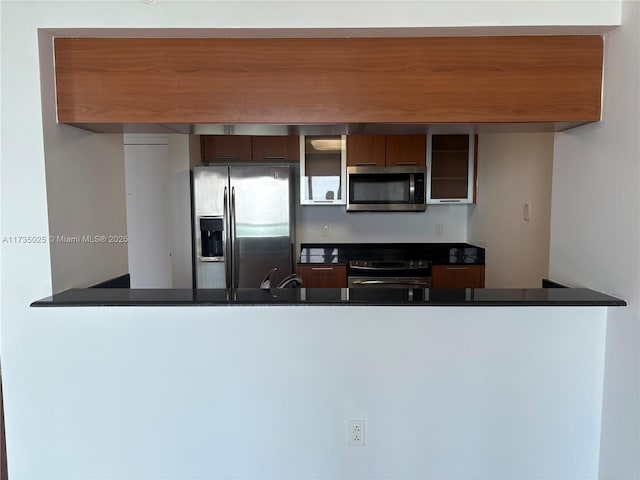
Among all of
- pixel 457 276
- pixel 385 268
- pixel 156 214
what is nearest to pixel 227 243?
pixel 156 214

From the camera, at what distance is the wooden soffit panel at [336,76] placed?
59.4 inches

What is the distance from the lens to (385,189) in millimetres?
3611

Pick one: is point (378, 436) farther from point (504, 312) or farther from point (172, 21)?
point (172, 21)

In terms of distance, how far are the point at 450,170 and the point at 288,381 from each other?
2701 mm

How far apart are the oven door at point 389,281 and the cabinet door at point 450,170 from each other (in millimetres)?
713

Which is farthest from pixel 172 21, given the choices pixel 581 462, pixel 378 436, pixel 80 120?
pixel 581 462

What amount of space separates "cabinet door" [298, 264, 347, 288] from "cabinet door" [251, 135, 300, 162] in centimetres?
98

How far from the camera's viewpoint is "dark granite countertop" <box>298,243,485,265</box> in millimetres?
3496

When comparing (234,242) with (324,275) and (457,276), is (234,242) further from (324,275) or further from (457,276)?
(457,276)

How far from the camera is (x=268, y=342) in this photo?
1.51m

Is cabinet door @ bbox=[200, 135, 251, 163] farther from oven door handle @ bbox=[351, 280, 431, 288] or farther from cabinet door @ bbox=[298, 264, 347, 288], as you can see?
oven door handle @ bbox=[351, 280, 431, 288]

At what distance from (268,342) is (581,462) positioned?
1248 mm

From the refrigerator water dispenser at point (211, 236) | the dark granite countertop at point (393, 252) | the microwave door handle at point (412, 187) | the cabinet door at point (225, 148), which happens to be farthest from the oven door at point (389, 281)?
the cabinet door at point (225, 148)

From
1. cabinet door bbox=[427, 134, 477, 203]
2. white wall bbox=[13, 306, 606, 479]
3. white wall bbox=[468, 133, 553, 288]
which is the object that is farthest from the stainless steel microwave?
white wall bbox=[13, 306, 606, 479]
